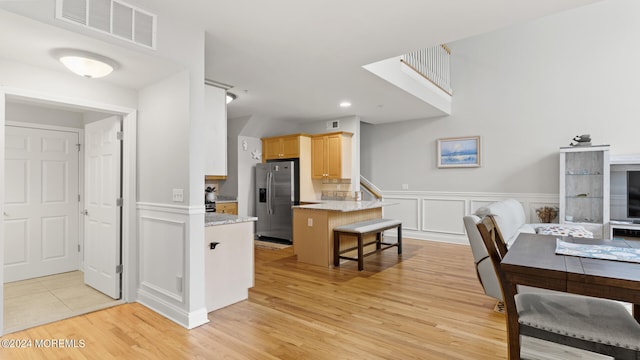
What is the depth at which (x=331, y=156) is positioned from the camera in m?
6.50

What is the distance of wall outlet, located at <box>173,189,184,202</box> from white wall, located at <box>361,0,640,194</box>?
204 inches

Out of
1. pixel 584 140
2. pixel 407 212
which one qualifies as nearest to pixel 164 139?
pixel 407 212

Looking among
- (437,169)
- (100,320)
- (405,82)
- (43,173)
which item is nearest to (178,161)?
(100,320)

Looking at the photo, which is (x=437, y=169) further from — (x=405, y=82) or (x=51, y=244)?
(x=51, y=244)

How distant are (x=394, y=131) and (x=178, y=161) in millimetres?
5289

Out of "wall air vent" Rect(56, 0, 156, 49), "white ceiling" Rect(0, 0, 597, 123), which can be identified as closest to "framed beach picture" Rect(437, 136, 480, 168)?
"white ceiling" Rect(0, 0, 597, 123)

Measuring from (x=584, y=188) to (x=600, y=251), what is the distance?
4.02 metres

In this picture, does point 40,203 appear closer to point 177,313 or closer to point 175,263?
point 175,263

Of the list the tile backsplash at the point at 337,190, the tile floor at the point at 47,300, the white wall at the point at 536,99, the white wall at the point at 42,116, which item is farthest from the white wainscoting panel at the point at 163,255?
the white wall at the point at 536,99

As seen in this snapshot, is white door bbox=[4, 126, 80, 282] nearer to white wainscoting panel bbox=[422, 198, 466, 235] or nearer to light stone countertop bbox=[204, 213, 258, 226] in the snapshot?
light stone countertop bbox=[204, 213, 258, 226]

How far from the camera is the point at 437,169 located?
260 inches

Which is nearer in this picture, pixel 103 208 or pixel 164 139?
pixel 164 139

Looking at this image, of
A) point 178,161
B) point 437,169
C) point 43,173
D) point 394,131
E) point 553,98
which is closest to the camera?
point 178,161

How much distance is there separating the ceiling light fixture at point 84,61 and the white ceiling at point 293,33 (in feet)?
0.30
